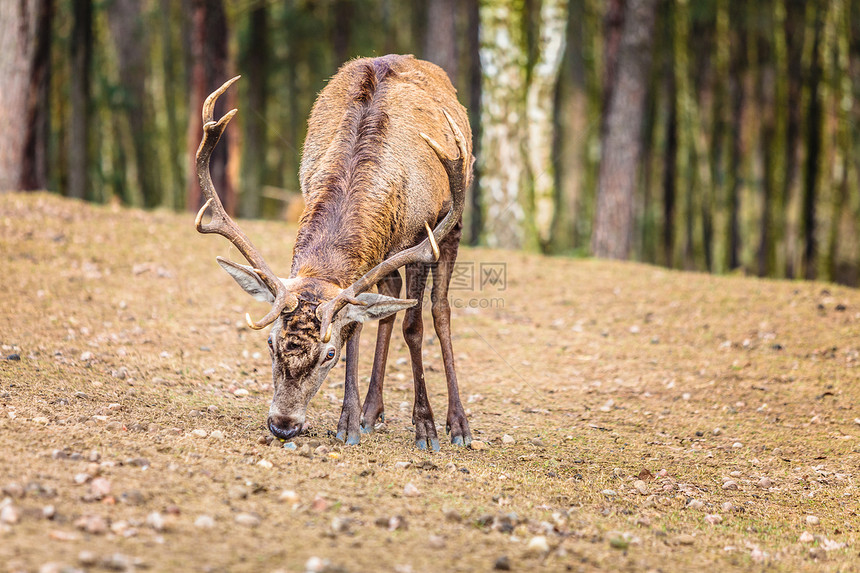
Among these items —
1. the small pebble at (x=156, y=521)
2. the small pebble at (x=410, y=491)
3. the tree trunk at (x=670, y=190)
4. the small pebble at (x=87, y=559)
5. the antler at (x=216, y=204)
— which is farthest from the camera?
the tree trunk at (x=670, y=190)

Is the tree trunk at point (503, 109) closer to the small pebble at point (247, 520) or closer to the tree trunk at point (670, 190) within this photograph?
the tree trunk at point (670, 190)

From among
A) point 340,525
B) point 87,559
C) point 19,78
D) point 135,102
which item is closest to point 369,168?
point 340,525

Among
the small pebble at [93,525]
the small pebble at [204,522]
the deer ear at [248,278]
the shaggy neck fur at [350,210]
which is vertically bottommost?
the small pebble at [204,522]

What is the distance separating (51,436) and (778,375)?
657 centimetres

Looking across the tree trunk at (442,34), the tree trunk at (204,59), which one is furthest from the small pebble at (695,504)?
the tree trunk at (442,34)

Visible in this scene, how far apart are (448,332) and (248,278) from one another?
193cm

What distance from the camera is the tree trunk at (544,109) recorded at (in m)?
13.7

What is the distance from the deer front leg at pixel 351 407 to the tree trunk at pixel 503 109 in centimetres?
774

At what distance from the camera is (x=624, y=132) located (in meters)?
13.7

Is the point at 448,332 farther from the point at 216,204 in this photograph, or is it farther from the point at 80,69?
the point at 80,69

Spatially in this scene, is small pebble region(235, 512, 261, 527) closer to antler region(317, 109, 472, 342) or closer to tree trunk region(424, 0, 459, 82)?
antler region(317, 109, 472, 342)

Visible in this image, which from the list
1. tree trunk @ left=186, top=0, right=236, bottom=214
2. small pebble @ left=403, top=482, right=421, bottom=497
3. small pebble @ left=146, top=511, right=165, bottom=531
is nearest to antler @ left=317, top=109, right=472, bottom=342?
small pebble @ left=403, top=482, right=421, bottom=497

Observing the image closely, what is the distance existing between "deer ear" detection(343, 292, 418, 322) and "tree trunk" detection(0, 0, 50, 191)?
26.6 ft

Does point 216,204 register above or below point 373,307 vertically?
above
